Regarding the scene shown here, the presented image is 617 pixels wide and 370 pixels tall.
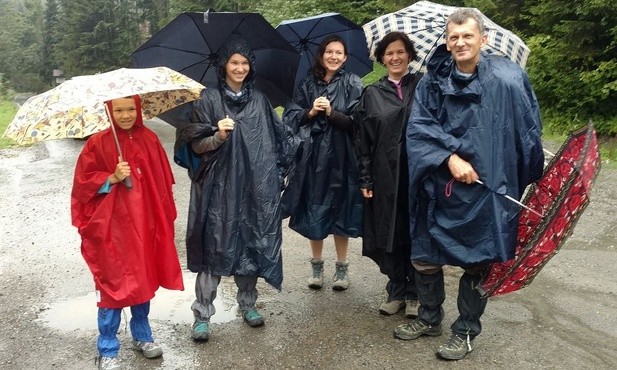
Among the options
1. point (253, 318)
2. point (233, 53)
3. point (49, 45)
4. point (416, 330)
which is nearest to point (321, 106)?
point (233, 53)

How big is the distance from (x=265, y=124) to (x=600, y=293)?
3.03m

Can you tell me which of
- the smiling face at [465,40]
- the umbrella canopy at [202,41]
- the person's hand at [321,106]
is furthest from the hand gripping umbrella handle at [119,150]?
the smiling face at [465,40]

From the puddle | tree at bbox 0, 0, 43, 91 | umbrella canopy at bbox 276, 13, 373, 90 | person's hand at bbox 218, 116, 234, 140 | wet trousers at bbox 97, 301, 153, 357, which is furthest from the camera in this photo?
tree at bbox 0, 0, 43, 91

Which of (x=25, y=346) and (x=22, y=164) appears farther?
(x=22, y=164)

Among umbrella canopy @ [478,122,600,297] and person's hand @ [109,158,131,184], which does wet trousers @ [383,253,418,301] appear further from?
person's hand @ [109,158,131,184]

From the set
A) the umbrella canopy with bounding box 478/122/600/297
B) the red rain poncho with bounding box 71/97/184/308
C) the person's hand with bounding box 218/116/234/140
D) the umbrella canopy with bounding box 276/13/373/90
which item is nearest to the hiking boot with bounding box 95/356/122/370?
the red rain poncho with bounding box 71/97/184/308

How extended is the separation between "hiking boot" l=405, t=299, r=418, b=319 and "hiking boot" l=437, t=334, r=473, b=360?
1.81 feet

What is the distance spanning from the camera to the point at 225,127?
3.75 meters

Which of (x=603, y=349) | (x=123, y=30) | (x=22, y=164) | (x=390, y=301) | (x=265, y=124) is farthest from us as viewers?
(x=123, y=30)

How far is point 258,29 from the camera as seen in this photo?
13.7ft

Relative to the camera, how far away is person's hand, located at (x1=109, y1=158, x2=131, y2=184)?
3.45 metres

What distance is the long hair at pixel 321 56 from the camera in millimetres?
4469

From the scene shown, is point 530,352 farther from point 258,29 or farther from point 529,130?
point 258,29

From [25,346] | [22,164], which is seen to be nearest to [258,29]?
[25,346]
